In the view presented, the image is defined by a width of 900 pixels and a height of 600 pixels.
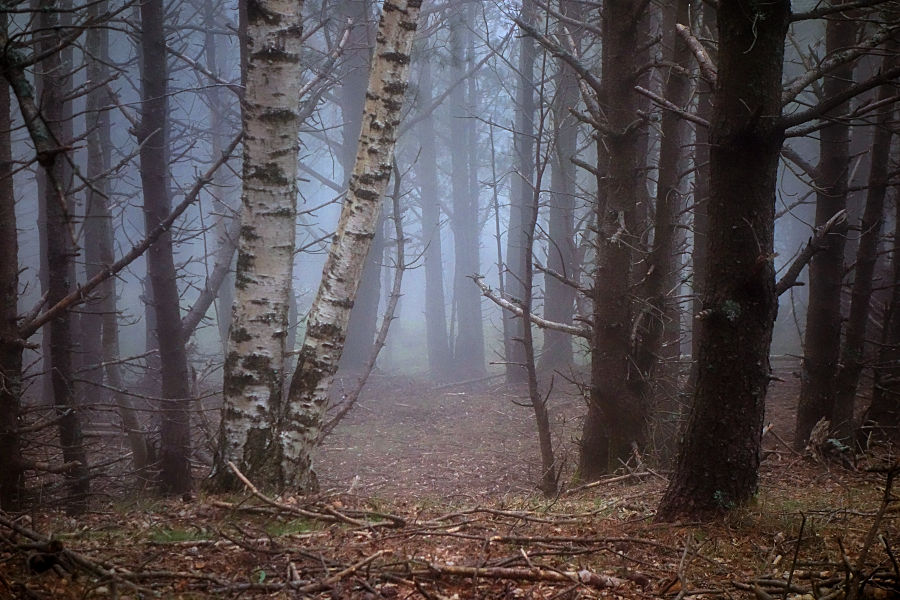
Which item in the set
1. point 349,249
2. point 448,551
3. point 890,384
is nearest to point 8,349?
point 349,249

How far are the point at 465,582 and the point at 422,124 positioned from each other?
80.8 ft

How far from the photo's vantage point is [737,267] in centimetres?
359

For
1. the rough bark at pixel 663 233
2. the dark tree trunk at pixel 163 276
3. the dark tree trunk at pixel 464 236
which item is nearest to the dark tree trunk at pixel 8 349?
the dark tree trunk at pixel 163 276

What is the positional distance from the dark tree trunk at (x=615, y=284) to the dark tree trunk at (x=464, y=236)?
1438 cm

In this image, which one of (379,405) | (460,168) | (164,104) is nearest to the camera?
(164,104)

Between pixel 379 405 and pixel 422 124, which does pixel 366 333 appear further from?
pixel 422 124

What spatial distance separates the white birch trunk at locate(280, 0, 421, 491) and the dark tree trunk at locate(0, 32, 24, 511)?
89.5 inches

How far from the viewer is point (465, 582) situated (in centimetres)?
280

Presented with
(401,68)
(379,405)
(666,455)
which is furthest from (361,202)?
(379,405)

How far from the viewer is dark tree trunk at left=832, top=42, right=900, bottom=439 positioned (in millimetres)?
7273

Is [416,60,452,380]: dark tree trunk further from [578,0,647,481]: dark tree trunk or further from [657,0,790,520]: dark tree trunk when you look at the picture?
[657,0,790,520]: dark tree trunk

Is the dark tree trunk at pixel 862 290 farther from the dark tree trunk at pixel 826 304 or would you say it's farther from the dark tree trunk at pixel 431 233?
the dark tree trunk at pixel 431 233

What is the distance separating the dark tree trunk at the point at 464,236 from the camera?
2222 centimetres

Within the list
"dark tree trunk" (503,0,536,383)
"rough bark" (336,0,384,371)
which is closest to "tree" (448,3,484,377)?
"dark tree trunk" (503,0,536,383)
